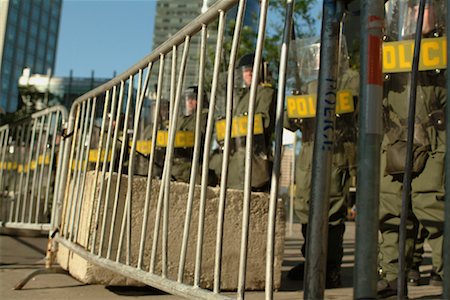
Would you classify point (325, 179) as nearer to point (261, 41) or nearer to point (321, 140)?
point (321, 140)

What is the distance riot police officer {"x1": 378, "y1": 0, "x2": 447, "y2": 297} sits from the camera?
10.3ft

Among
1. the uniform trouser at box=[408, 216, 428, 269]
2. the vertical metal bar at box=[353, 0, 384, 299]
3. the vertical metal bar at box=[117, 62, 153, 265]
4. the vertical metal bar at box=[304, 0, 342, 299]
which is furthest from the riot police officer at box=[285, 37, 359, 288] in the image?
the vertical metal bar at box=[353, 0, 384, 299]

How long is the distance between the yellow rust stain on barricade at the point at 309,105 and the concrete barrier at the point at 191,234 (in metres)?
0.64

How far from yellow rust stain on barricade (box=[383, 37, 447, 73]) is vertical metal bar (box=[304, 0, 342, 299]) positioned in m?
1.32

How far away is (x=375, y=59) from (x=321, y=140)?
0.31 m

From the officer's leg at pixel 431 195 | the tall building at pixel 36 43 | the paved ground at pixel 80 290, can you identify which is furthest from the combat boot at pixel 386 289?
the tall building at pixel 36 43

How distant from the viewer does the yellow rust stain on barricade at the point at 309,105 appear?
3.63 m

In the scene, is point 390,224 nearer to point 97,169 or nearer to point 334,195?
point 334,195

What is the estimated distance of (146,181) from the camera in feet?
11.2

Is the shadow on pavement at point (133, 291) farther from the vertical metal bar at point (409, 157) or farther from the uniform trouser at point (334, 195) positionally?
the vertical metal bar at point (409, 157)

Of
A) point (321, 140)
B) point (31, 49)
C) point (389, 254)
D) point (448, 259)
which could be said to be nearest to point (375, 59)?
point (321, 140)

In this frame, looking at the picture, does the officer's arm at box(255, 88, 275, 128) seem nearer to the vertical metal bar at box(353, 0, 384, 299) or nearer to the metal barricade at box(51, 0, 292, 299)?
the metal barricade at box(51, 0, 292, 299)

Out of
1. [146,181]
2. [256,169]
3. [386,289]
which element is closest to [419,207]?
[386,289]

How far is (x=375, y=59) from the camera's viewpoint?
1.55m
